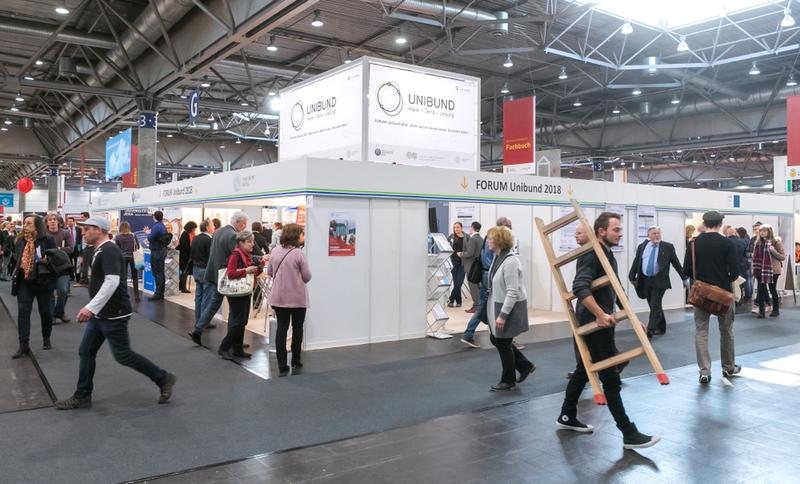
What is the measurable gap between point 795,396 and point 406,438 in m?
3.27

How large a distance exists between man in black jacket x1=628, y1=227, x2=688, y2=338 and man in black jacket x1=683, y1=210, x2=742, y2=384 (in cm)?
216

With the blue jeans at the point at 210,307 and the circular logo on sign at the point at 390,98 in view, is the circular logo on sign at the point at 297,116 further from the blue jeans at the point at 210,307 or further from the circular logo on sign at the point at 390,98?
the blue jeans at the point at 210,307

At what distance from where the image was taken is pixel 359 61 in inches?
308

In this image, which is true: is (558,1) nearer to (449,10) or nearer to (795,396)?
(449,10)

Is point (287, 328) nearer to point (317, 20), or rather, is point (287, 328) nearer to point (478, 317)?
point (478, 317)

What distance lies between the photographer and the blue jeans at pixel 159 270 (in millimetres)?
10430

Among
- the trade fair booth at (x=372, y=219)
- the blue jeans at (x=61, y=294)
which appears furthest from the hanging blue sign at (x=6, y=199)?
the blue jeans at (x=61, y=294)

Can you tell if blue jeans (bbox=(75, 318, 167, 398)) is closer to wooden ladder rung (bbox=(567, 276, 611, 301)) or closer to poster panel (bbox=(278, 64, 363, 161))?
wooden ladder rung (bbox=(567, 276, 611, 301))

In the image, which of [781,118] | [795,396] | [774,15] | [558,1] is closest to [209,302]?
[795,396]

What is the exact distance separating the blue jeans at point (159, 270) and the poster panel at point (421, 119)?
4.76 metres

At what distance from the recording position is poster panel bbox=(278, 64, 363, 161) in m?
7.85

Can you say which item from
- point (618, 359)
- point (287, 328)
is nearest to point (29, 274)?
point (287, 328)

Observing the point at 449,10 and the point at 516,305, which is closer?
the point at 516,305

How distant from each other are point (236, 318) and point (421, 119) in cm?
393
